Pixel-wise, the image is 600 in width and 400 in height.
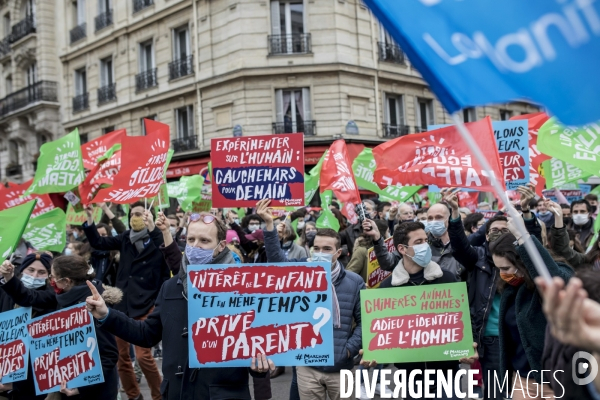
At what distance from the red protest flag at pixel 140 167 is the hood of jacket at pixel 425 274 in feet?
10.8

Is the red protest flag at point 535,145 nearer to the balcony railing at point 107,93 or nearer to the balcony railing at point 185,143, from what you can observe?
the balcony railing at point 185,143

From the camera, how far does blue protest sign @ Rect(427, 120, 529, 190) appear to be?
21.2 ft

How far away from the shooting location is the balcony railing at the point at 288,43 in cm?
2031

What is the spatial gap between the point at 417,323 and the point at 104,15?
24.3m

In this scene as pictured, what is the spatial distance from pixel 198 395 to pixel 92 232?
145 inches

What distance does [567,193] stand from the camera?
13.0 m

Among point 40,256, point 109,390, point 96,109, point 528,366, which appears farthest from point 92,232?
point 96,109

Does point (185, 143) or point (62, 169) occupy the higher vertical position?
point (185, 143)

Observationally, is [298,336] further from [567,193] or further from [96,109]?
[96,109]

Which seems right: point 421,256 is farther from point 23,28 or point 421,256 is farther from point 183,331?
point 23,28

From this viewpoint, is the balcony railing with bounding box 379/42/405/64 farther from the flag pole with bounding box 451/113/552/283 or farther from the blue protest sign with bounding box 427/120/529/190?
the flag pole with bounding box 451/113/552/283

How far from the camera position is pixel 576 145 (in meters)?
6.33

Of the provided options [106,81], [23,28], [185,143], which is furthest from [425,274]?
[23,28]

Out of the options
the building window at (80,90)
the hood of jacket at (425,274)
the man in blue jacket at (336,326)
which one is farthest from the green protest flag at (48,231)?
the building window at (80,90)
